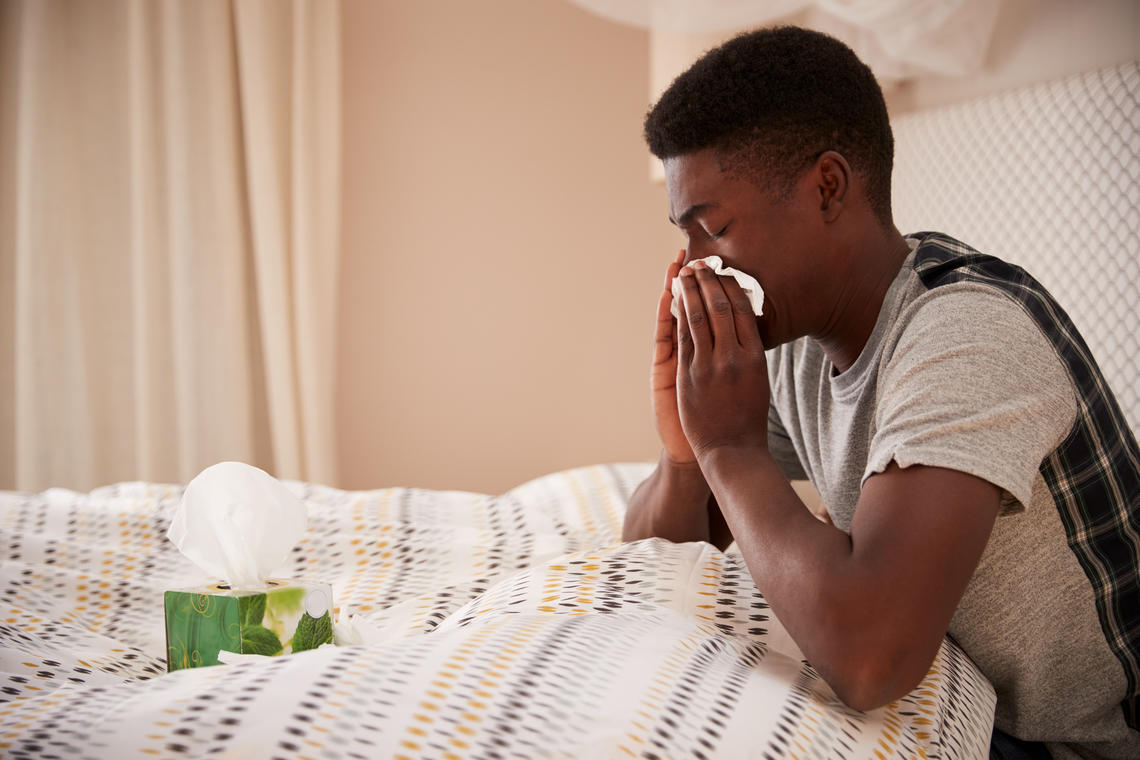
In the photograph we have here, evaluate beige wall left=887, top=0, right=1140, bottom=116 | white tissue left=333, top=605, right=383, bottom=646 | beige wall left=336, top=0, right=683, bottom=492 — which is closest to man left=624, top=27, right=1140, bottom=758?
white tissue left=333, top=605, right=383, bottom=646

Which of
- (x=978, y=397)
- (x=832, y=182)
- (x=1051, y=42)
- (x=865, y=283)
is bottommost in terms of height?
(x=978, y=397)

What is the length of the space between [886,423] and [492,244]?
7.24 ft

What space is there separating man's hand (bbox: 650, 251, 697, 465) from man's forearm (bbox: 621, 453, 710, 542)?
17 millimetres

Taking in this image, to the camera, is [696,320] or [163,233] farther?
[163,233]

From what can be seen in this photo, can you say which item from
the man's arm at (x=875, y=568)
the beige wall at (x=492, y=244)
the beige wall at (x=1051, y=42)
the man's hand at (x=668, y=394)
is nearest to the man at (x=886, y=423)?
the man's arm at (x=875, y=568)

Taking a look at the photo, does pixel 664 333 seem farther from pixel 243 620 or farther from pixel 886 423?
pixel 243 620

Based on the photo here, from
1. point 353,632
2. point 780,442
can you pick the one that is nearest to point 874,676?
point 353,632

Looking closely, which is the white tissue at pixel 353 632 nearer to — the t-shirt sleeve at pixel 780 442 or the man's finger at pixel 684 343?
the man's finger at pixel 684 343

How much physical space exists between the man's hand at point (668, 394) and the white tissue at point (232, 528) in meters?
0.58

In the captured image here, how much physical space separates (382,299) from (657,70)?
1172 mm

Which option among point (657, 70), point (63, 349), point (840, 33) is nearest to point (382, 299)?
point (63, 349)

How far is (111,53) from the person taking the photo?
2.38 m

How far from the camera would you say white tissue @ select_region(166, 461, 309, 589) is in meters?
0.73

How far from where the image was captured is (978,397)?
737 millimetres
